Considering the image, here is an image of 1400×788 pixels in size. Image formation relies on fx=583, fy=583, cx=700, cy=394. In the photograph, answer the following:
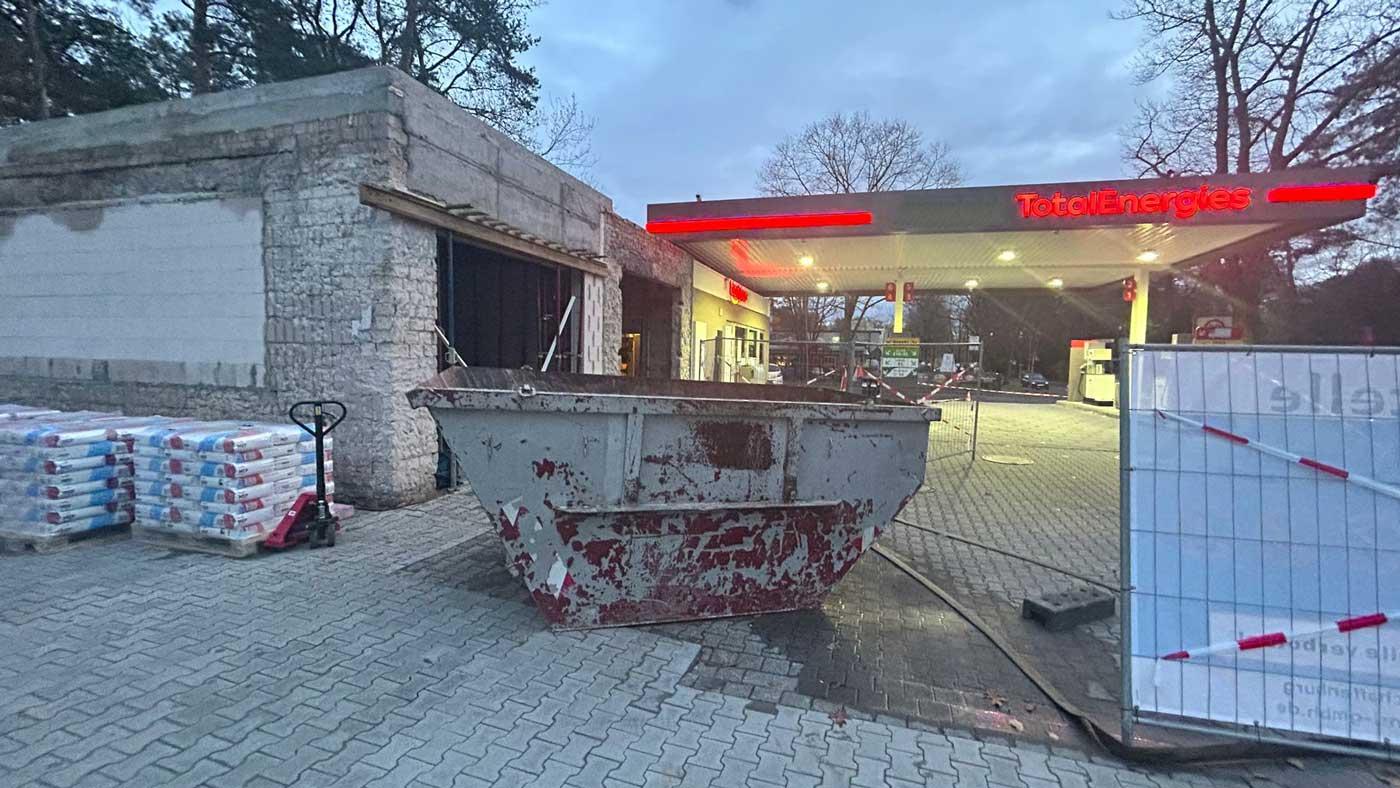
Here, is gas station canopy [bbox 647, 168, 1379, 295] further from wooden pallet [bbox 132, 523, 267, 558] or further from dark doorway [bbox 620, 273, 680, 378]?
wooden pallet [bbox 132, 523, 267, 558]

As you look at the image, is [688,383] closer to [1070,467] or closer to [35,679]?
[35,679]

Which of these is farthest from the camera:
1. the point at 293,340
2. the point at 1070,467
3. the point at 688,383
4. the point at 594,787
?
the point at 1070,467

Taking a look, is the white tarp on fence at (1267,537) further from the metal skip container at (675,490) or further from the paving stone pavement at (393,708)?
the metal skip container at (675,490)

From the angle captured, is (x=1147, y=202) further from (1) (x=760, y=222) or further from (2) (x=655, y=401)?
(2) (x=655, y=401)

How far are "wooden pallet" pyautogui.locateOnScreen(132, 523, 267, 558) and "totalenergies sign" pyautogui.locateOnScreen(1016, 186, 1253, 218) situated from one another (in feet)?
41.3

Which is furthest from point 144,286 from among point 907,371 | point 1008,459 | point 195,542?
point 1008,459

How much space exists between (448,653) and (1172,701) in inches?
142

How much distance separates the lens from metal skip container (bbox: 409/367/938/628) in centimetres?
339

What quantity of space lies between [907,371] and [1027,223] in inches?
146

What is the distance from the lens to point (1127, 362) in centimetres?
276

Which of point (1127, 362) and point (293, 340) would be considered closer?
point (1127, 362)

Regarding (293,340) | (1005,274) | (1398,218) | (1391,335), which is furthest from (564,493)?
(1391,335)

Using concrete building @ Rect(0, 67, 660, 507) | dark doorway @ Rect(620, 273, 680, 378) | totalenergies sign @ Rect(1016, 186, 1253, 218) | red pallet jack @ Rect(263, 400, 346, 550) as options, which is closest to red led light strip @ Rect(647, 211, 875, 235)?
dark doorway @ Rect(620, 273, 680, 378)

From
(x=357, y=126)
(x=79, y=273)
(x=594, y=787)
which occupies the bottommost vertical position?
(x=594, y=787)
